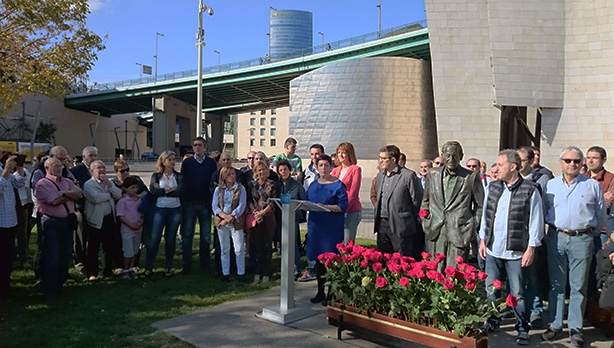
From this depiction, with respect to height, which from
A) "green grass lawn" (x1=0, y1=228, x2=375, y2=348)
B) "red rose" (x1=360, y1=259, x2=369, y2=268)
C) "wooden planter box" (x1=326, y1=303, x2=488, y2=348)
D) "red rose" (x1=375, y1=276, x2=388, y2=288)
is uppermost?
"red rose" (x1=360, y1=259, x2=369, y2=268)

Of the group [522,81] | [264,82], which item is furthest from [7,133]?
[522,81]

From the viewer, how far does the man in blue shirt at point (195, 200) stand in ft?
22.6

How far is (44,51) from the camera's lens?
1266 cm

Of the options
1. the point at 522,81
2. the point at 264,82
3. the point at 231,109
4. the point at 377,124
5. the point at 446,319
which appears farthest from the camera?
the point at 231,109

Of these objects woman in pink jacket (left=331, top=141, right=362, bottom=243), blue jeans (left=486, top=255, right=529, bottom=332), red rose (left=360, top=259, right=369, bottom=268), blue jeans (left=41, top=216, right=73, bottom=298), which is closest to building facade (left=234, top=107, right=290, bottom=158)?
woman in pink jacket (left=331, top=141, right=362, bottom=243)

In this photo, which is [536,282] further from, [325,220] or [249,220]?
[249,220]

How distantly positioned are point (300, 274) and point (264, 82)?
44862 mm

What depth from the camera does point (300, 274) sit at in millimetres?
6812

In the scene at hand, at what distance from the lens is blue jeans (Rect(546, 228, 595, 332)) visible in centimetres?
421

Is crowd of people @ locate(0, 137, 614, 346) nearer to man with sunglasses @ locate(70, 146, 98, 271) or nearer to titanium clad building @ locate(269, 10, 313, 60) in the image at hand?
man with sunglasses @ locate(70, 146, 98, 271)

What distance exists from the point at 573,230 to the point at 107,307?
5.18 m

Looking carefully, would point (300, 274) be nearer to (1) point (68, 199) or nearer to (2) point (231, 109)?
(1) point (68, 199)

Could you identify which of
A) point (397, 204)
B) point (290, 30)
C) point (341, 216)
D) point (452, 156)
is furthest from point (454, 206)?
point (290, 30)

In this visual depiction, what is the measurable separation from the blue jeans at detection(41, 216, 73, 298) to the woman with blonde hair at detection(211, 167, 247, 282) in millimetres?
1998
